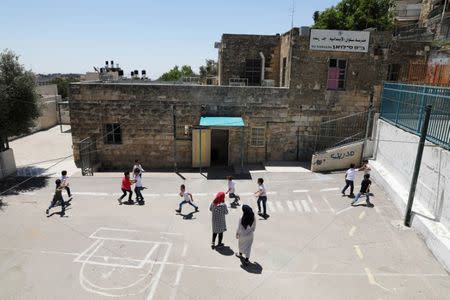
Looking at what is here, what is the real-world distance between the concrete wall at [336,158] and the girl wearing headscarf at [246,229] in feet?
26.3

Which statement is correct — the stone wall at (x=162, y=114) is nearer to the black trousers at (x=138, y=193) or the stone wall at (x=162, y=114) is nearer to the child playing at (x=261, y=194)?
the black trousers at (x=138, y=193)

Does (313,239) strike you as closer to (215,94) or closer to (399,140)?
(399,140)

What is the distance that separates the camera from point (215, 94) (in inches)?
594

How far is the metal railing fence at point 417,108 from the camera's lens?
29.0 feet

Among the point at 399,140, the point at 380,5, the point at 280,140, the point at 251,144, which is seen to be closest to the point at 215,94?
the point at 251,144

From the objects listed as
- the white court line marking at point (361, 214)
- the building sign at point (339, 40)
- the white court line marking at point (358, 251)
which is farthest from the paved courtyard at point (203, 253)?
the building sign at point (339, 40)

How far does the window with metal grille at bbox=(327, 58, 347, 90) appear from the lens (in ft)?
50.3

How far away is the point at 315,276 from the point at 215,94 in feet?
33.0

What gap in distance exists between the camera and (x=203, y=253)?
7.93 metres

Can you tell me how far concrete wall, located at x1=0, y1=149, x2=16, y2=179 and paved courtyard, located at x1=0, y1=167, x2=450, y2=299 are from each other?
2872 mm

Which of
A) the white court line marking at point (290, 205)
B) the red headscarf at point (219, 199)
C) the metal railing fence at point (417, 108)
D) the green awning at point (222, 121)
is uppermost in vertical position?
the metal railing fence at point (417, 108)

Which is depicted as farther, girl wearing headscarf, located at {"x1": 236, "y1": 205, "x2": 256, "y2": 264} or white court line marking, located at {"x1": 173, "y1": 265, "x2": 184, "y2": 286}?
girl wearing headscarf, located at {"x1": 236, "y1": 205, "x2": 256, "y2": 264}

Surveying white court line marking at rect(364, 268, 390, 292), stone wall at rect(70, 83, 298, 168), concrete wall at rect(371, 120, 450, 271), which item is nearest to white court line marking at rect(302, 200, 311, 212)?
concrete wall at rect(371, 120, 450, 271)

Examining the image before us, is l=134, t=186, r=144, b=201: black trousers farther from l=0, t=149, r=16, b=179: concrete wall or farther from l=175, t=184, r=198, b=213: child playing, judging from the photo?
l=0, t=149, r=16, b=179: concrete wall
